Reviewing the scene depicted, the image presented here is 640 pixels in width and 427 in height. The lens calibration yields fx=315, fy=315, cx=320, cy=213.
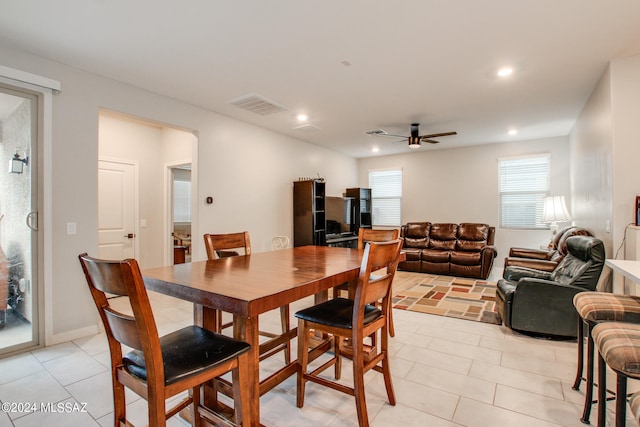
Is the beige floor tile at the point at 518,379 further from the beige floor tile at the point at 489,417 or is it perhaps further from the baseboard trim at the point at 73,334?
the baseboard trim at the point at 73,334

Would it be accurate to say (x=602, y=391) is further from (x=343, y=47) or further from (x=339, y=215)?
(x=339, y=215)

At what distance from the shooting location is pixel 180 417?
6.04 ft

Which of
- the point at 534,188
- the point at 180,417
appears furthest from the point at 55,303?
the point at 534,188

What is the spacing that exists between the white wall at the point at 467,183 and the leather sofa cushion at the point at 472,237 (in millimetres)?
688

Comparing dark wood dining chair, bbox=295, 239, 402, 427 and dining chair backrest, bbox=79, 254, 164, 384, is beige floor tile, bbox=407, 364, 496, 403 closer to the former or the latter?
dark wood dining chair, bbox=295, 239, 402, 427

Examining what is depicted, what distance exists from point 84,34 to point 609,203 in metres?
4.88

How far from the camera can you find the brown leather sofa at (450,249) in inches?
219

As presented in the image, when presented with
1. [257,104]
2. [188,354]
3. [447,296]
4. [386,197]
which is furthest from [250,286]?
[386,197]

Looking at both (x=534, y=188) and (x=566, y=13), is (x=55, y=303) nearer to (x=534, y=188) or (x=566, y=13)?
(x=566, y=13)

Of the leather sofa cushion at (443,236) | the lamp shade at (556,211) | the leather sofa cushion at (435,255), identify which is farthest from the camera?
the leather sofa cushion at (443,236)

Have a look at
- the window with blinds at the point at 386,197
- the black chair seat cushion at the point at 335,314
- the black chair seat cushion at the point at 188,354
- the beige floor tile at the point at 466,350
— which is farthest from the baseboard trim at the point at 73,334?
the window with blinds at the point at 386,197

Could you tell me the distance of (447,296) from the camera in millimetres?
4402

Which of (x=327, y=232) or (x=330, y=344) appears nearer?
(x=330, y=344)

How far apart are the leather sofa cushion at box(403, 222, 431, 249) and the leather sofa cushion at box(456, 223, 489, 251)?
2.09 ft
